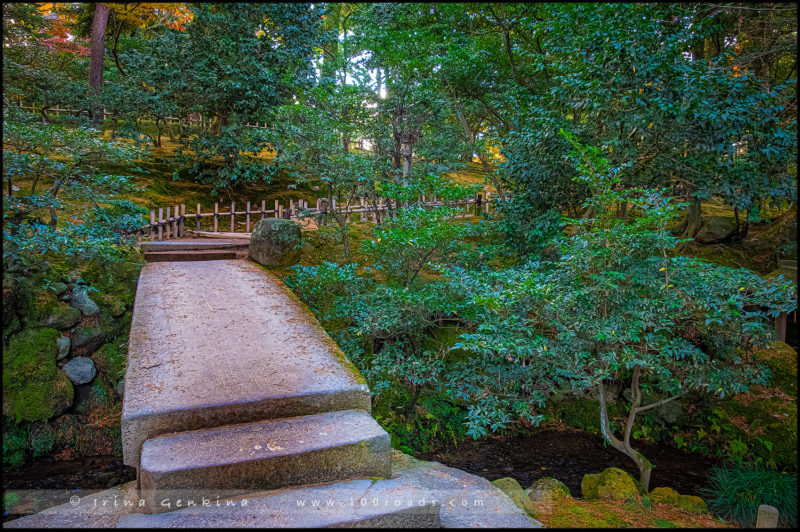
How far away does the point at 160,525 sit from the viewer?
1.79 meters

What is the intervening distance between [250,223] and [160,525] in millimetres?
8514

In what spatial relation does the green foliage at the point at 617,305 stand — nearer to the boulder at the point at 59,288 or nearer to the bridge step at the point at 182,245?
the bridge step at the point at 182,245

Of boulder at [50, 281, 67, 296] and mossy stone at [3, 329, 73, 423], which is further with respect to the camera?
boulder at [50, 281, 67, 296]

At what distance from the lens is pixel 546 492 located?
3455mm

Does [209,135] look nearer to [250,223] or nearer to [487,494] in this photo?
[250,223]

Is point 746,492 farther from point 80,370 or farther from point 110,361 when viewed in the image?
point 80,370

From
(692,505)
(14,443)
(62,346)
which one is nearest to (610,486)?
(692,505)

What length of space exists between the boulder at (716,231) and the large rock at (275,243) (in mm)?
7838

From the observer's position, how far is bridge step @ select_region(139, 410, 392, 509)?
199cm

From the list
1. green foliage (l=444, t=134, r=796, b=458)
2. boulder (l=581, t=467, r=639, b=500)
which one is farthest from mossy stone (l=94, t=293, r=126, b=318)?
boulder (l=581, t=467, r=639, b=500)

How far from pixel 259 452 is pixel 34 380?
4.27 meters

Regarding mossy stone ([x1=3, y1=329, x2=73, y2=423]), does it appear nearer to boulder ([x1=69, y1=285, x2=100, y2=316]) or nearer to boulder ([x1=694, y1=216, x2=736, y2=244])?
boulder ([x1=69, y1=285, x2=100, y2=316])

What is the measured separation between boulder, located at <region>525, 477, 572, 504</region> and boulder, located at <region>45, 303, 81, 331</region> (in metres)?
5.40

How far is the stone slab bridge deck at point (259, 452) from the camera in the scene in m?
1.92
